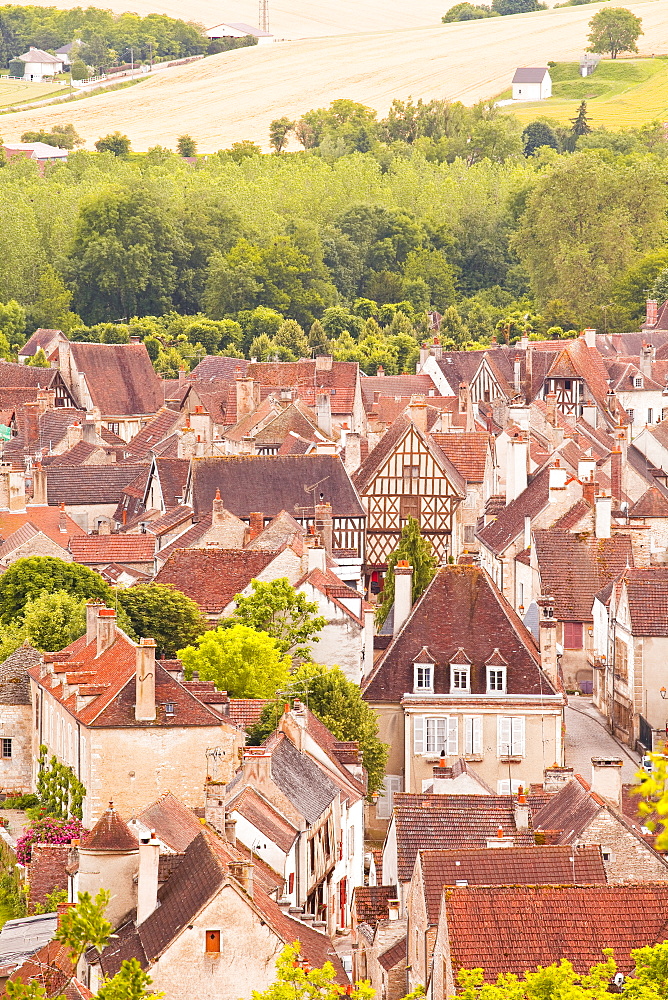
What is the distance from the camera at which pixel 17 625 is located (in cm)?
5016

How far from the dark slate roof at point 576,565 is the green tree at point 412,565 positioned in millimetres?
2863

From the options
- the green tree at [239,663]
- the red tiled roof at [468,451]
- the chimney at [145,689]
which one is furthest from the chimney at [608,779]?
the red tiled roof at [468,451]

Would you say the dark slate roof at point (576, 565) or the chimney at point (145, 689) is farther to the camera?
the dark slate roof at point (576, 565)

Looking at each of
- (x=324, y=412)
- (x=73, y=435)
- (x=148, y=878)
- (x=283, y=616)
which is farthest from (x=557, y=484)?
(x=148, y=878)

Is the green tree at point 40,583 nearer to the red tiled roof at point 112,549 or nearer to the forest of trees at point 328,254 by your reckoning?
the red tiled roof at point 112,549

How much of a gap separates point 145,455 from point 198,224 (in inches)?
2402

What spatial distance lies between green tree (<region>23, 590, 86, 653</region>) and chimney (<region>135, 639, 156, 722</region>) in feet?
28.9

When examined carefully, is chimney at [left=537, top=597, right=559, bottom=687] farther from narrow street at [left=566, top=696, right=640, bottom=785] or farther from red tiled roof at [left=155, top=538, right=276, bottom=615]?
red tiled roof at [left=155, top=538, right=276, bottom=615]

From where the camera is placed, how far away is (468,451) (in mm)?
71688

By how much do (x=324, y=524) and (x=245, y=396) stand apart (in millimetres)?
22436

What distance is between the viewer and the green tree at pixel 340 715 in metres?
42.6

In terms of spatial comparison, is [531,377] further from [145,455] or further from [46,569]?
[46,569]

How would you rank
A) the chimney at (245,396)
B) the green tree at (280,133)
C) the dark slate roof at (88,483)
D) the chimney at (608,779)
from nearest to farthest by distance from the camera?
the chimney at (608,779), the dark slate roof at (88,483), the chimney at (245,396), the green tree at (280,133)

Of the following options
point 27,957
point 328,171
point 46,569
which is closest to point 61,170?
point 328,171
